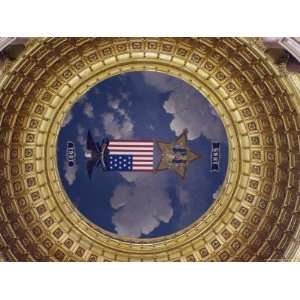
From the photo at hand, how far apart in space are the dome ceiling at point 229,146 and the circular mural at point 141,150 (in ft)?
1.02

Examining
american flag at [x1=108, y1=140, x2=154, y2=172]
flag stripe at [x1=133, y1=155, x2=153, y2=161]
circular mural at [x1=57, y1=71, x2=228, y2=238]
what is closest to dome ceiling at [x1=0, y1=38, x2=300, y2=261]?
circular mural at [x1=57, y1=71, x2=228, y2=238]

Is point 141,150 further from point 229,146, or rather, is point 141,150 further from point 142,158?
point 229,146

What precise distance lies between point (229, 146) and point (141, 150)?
1986 millimetres

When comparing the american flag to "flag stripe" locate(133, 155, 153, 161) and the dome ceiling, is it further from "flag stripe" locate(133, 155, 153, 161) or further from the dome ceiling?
the dome ceiling

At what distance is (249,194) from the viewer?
11508 mm

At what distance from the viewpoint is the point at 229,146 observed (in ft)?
35.1

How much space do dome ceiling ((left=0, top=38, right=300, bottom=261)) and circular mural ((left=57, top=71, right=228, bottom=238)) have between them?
12.2 inches

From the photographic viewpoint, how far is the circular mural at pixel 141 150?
1005cm

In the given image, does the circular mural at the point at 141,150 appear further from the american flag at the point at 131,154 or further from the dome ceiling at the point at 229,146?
the dome ceiling at the point at 229,146

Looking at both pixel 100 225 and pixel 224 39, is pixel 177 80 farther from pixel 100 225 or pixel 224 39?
pixel 100 225

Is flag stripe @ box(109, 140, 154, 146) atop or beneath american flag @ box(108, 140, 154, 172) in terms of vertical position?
atop

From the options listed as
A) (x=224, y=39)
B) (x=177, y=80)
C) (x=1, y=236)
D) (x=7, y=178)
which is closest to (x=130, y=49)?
(x=177, y=80)

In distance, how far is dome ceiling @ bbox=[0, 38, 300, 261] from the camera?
10320 mm

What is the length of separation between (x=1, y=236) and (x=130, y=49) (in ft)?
15.3
